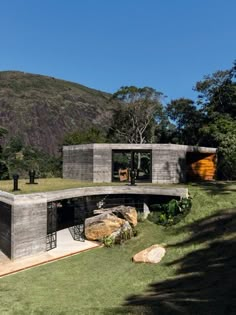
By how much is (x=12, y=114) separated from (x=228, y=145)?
7713cm

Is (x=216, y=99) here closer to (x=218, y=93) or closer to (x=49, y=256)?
(x=218, y=93)

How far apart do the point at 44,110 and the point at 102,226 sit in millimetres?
81155

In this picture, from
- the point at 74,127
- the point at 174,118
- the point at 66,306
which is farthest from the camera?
the point at 74,127

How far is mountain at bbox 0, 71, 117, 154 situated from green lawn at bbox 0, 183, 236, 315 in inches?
2536

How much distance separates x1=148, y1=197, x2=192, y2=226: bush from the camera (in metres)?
16.5

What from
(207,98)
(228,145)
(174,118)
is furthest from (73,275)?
(174,118)

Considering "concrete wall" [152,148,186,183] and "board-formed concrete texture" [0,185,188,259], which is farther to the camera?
"concrete wall" [152,148,186,183]

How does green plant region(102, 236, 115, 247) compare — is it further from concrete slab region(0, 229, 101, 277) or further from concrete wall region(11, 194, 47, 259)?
concrete wall region(11, 194, 47, 259)

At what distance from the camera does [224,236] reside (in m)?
13.2

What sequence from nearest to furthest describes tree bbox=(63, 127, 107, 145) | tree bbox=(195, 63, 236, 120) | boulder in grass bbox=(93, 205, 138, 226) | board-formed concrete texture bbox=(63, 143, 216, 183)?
boulder in grass bbox=(93, 205, 138, 226)
board-formed concrete texture bbox=(63, 143, 216, 183)
tree bbox=(195, 63, 236, 120)
tree bbox=(63, 127, 107, 145)

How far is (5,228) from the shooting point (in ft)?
47.3

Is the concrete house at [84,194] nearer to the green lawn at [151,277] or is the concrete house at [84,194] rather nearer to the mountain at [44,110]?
the green lawn at [151,277]

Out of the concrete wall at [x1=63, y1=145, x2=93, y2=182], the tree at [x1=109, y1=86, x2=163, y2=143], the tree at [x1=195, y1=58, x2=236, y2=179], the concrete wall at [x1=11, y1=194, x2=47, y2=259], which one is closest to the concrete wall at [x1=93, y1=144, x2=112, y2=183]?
the concrete wall at [x1=63, y1=145, x2=93, y2=182]

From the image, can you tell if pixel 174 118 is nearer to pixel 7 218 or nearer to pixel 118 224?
pixel 118 224
